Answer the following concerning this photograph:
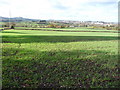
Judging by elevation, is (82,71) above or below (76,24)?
below

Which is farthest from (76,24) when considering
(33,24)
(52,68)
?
(52,68)

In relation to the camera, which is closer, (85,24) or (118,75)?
(118,75)

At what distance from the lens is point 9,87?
4.24m

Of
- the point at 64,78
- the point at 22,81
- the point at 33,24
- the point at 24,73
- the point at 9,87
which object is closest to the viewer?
the point at 9,87

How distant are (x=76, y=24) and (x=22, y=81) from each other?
188 ft

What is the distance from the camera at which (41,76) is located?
205 inches

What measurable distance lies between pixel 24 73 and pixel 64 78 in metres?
1.91

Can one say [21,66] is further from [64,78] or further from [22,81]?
[64,78]

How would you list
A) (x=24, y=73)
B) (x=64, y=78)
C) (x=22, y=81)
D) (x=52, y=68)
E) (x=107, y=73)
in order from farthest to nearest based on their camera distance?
(x=52, y=68)
(x=107, y=73)
(x=24, y=73)
(x=64, y=78)
(x=22, y=81)

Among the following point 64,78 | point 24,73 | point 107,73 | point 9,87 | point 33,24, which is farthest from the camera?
point 33,24

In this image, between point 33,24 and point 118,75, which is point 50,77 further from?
point 33,24

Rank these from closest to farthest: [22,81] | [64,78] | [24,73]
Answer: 1. [22,81]
2. [64,78]
3. [24,73]

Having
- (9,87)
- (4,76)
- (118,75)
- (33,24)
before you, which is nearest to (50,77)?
(9,87)

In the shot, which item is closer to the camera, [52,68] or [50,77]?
[50,77]
